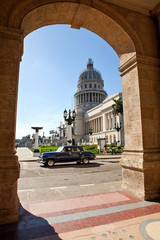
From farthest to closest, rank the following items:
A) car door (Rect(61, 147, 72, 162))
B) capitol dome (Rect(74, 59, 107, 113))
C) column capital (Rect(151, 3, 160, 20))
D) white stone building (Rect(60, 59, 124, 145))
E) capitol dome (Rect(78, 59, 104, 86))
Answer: capitol dome (Rect(78, 59, 104, 86))
capitol dome (Rect(74, 59, 107, 113))
white stone building (Rect(60, 59, 124, 145))
car door (Rect(61, 147, 72, 162))
column capital (Rect(151, 3, 160, 20))

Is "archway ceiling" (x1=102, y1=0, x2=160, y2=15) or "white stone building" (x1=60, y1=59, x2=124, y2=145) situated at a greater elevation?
"white stone building" (x1=60, y1=59, x2=124, y2=145)

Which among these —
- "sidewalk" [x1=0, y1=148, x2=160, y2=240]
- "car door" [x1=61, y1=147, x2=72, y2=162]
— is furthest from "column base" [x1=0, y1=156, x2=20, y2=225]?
"car door" [x1=61, y1=147, x2=72, y2=162]

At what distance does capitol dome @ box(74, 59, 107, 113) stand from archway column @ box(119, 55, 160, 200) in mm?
79615

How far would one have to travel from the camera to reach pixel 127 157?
15.2 ft

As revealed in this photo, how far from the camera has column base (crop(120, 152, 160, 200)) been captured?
3.99 meters

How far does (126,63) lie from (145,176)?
337 centimetres

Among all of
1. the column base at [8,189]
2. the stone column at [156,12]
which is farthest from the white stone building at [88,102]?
the column base at [8,189]

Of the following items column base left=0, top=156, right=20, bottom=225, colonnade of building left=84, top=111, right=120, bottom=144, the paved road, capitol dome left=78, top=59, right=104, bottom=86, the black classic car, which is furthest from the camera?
capitol dome left=78, top=59, right=104, bottom=86

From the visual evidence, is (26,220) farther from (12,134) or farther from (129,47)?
(129,47)

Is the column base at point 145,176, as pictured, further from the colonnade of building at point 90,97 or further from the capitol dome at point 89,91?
the colonnade of building at point 90,97


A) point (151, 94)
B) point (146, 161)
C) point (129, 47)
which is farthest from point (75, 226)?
point (129, 47)

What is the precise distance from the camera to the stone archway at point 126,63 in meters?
3.37

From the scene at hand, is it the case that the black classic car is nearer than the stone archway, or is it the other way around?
the stone archway

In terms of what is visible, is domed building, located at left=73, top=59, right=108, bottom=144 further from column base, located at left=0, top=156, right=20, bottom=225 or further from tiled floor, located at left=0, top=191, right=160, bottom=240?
column base, located at left=0, top=156, right=20, bottom=225
